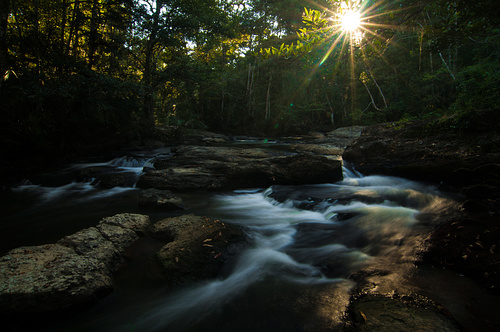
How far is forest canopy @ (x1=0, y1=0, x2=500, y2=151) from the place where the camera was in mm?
2531

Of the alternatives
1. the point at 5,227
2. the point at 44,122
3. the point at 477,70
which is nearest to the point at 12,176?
the point at 44,122

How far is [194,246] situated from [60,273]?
1266 mm

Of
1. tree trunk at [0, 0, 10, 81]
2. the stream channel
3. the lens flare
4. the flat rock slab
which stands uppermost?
tree trunk at [0, 0, 10, 81]

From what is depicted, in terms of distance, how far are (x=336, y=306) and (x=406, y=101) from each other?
76.7 feet

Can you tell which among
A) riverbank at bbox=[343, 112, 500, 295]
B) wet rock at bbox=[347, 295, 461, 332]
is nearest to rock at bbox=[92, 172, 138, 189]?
wet rock at bbox=[347, 295, 461, 332]

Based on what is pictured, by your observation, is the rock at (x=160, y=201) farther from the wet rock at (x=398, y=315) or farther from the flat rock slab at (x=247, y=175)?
the wet rock at (x=398, y=315)

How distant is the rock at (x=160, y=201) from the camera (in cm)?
461

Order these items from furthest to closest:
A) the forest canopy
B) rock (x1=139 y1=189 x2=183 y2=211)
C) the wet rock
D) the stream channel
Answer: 1. rock (x1=139 y1=189 x2=183 y2=211)
2. the forest canopy
3. the stream channel
4. the wet rock

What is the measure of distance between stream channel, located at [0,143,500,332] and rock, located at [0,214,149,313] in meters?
0.16

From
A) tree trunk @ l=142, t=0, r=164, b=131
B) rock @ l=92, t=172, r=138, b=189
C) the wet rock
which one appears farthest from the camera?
tree trunk @ l=142, t=0, r=164, b=131

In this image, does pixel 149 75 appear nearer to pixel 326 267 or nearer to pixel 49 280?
pixel 49 280

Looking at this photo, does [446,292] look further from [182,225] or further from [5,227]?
[5,227]

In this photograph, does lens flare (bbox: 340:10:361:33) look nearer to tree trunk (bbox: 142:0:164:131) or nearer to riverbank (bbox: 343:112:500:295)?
riverbank (bbox: 343:112:500:295)

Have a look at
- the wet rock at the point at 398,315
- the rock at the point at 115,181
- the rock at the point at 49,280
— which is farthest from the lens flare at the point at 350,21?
the rock at the point at 115,181
